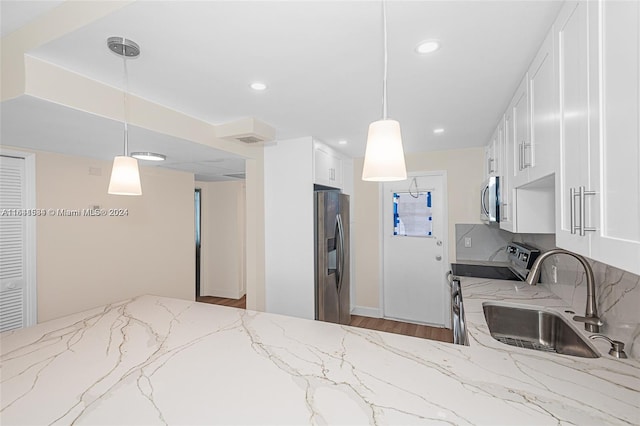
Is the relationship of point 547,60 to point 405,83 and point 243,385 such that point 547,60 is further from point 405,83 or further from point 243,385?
point 243,385

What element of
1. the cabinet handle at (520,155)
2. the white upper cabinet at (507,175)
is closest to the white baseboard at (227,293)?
the white upper cabinet at (507,175)

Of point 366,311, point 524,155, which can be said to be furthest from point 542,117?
point 366,311

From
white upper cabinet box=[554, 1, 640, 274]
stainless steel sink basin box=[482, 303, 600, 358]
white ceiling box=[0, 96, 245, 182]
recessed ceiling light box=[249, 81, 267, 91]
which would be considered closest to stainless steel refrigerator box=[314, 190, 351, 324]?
white ceiling box=[0, 96, 245, 182]

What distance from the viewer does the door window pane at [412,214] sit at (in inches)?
155

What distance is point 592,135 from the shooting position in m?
0.87

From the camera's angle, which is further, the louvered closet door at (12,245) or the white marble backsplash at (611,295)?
the louvered closet door at (12,245)

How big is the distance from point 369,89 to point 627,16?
1.31 m

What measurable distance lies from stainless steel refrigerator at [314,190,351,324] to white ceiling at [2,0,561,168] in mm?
1074

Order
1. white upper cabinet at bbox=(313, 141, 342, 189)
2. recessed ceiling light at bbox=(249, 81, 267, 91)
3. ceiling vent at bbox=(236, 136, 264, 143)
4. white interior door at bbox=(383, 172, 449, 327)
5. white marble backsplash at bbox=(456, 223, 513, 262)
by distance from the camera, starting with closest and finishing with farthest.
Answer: recessed ceiling light at bbox=(249, 81, 267, 91) → ceiling vent at bbox=(236, 136, 264, 143) → white upper cabinet at bbox=(313, 141, 342, 189) → white marble backsplash at bbox=(456, 223, 513, 262) → white interior door at bbox=(383, 172, 449, 327)

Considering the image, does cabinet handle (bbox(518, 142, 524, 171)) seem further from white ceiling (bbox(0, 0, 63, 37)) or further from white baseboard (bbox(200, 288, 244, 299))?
white baseboard (bbox(200, 288, 244, 299))

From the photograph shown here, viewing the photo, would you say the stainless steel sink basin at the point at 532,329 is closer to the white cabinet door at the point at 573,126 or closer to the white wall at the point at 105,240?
the white cabinet door at the point at 573,126

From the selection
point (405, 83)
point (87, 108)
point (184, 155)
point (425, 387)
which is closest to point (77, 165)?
point (184, 155)

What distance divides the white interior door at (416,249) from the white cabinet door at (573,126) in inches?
109

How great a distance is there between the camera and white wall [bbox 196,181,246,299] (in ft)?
16.6
